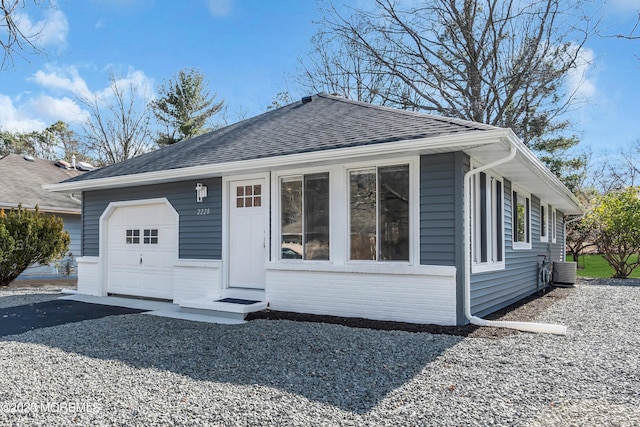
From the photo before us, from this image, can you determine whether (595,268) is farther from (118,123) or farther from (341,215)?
(118,123)

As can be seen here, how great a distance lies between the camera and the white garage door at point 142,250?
8844 millimetres

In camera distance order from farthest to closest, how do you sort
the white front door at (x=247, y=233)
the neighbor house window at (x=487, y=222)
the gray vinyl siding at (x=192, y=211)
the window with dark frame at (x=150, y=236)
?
the window with dark frame at (x=150, y=236) < the gray vinyl siding at (x=192, y=211) < the white front door at (x=247, y=233) < the neighbor house window at (x=487, y=222)

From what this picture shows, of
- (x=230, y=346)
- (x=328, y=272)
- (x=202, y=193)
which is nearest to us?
(x=230, y=346)

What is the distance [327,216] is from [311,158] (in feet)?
3.16

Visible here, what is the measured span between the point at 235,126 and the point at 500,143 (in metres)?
6.45

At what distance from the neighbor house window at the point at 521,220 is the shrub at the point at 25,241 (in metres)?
11.7

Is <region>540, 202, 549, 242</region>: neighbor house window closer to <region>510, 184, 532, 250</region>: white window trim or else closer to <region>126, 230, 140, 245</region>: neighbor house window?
<region>510, 184, 532, 250</region>: white window trim

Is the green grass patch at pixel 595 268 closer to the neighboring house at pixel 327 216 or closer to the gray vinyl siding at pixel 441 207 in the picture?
the neighboring house at pixel 327 216

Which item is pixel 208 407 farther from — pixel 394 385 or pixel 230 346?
pixel 230 346

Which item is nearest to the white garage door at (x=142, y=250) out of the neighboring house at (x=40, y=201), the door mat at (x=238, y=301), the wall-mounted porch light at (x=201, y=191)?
the wall-mounted porch light at (x=201, y=191)

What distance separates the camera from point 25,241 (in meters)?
11.6

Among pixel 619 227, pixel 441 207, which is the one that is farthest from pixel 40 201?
pixel 619 227

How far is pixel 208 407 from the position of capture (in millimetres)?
3184

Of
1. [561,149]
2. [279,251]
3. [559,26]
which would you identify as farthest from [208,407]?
[561,149]
